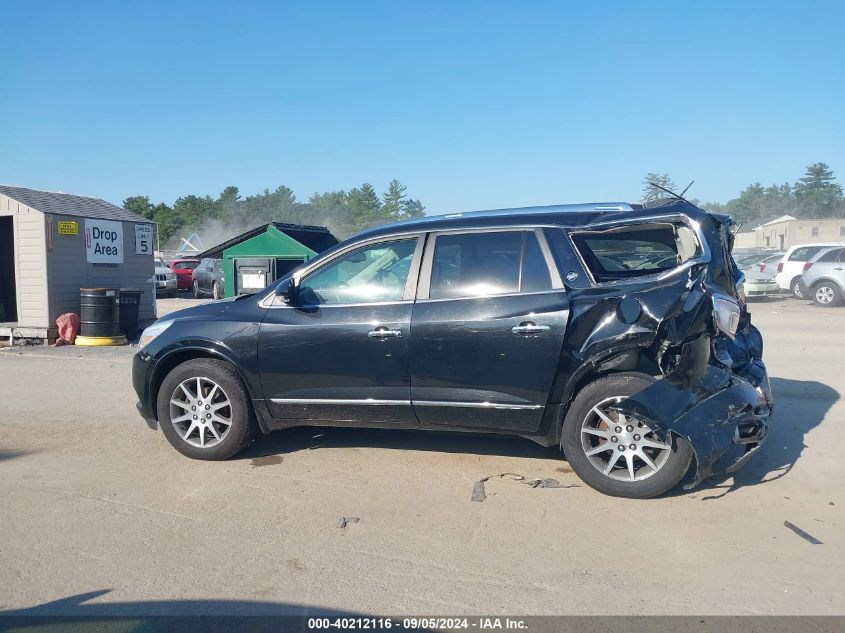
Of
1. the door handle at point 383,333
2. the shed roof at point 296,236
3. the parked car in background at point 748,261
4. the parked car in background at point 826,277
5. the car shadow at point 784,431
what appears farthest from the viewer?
the parked car in background at point 748,261

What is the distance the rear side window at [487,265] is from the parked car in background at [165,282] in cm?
2208

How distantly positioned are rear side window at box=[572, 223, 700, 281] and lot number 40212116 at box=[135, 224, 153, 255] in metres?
11.1

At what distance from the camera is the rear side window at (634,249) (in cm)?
521

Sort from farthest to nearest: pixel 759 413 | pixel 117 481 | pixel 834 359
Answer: pixel 834 359, pixel 117 481, pixel 759 413

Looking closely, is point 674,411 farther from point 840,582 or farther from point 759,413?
point 840,582

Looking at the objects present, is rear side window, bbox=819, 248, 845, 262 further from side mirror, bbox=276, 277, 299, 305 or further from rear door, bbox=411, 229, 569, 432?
side mirror, bbox=276, 277, 299, 305

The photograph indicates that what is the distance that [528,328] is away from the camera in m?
4.84

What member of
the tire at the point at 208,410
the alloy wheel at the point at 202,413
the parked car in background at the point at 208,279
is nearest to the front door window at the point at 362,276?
the tire at the point at 208,410

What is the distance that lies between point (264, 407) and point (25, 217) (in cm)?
903

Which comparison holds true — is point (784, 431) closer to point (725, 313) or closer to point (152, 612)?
point (725, 313)

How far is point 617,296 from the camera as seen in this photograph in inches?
189

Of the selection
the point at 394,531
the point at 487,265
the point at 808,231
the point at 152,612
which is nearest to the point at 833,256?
the point at 487,265

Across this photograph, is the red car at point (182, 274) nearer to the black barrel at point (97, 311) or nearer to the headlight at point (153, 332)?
the black barrel at point (97, 311)

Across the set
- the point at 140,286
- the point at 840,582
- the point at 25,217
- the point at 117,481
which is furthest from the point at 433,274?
the point at 140,286
